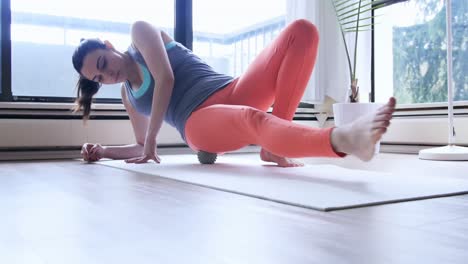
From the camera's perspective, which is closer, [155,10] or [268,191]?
[268,191]

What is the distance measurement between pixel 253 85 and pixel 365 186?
0.78 m

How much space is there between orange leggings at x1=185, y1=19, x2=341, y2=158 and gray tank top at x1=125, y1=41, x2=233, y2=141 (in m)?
0.05

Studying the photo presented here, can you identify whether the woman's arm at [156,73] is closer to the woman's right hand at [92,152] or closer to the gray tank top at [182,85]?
the gray tank top at [182,85]

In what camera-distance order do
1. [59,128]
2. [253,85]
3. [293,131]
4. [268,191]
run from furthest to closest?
[59,128] → [253,85] → [293,131] → [268,191]

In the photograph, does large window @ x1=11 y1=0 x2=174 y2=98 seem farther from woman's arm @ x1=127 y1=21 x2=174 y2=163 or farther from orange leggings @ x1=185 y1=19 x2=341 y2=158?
orange leggings @ x1=185 y1=19 x2=341 y2=158

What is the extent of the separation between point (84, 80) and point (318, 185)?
1.31 metres

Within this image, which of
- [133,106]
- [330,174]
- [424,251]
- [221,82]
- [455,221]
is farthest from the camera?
[133,106]

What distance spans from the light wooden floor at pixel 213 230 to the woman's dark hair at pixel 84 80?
2.84 ft

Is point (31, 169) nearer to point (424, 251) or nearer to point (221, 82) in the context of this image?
point (221, 82)

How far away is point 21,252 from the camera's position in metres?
0.69

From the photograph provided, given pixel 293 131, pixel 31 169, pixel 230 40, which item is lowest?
pixel 31 169

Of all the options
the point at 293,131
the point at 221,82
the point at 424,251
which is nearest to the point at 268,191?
the point at 293,131

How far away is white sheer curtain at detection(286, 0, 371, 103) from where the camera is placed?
11.1 feet

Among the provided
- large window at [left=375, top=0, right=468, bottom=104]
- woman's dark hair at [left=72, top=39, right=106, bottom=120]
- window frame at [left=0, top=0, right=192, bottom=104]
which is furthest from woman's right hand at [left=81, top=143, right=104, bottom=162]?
large window at [left=375, top=0, right=468, bottom=104]
